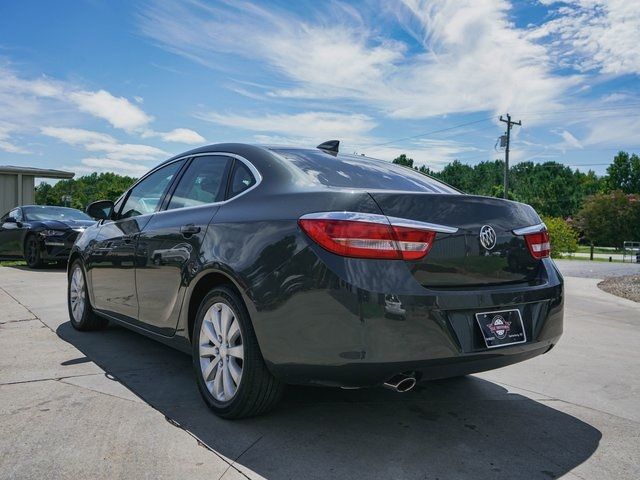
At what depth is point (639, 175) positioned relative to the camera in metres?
76.3

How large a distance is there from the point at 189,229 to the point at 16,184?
71.4 ft

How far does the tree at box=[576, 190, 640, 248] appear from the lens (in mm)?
53500

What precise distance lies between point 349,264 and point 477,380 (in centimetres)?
197

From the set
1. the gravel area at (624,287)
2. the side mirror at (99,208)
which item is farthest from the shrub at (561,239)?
the side mirror at (99,208)

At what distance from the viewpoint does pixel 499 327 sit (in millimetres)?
2674

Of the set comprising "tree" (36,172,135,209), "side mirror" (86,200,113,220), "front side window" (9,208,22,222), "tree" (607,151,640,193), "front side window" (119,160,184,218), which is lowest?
"front side window" (9,208,22,222)

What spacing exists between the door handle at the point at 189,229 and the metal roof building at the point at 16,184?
69.7 ft

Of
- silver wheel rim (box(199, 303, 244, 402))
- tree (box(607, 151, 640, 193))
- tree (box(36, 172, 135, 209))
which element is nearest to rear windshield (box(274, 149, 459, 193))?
silver wheel rim (box(199, 303, 244, 402))

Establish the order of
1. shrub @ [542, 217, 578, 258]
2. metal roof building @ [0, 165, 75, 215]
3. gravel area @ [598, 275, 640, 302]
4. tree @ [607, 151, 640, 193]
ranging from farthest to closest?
1. tree @ [607, 151, 640, 193]
2. shrub @ [542, 217, 578, 258]
3. metal roof building @ [0, 165, 75, 215]
4. gravel area @ [598, 275, 640, 302]

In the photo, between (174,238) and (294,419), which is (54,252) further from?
(294,419)

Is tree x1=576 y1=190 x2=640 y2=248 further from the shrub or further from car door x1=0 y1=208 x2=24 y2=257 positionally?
car door x1=0 y1=208 x2=24 y2=257

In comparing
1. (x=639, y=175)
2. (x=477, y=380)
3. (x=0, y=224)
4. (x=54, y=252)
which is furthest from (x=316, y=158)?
(x=639, y=175)

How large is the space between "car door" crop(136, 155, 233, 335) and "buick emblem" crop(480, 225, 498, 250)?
1.53m

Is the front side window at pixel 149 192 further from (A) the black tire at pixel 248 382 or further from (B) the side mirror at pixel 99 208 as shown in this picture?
(A) the black tire at pixel 248 382
